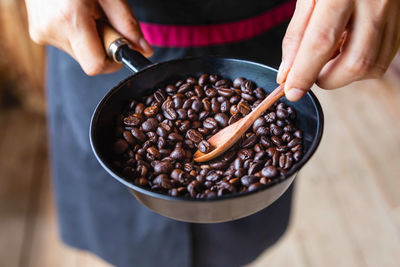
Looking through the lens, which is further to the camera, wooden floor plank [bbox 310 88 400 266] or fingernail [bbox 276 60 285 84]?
wooden floor plank [bbox 310 88 400 266]

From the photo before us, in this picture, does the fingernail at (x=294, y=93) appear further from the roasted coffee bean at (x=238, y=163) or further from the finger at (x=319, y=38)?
the roasted coffee bean at (x=238, y=163)

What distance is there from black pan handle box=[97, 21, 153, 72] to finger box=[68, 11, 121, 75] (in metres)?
0.02

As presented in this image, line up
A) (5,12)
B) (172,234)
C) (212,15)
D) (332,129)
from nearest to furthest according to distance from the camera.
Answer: (212,15) → (172,234) → (5,12) → (332,129)

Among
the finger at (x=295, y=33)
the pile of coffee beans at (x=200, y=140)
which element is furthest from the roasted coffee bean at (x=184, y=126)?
the finger at (x=295, y=33)

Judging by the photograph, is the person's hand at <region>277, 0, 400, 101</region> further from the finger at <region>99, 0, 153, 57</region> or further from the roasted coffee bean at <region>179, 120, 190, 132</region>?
the finger at <region>99, 0, 153, 57</region>

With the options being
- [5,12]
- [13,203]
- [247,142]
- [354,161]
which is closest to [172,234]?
[247,142]

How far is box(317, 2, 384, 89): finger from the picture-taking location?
65 cm

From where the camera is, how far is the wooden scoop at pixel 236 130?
71 centimetres

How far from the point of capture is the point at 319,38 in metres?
0.63

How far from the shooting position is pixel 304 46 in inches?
25.1

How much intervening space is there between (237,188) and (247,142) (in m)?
0.11

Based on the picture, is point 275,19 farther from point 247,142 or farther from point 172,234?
point 172,234

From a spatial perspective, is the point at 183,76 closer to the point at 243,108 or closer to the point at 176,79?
the point at 176,79

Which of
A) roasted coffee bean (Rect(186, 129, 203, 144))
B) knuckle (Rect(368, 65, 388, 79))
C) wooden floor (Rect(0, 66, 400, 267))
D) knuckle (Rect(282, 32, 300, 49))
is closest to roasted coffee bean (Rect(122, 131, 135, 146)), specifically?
roasted coffee bean (Rect(186, 129, 203, 144))
